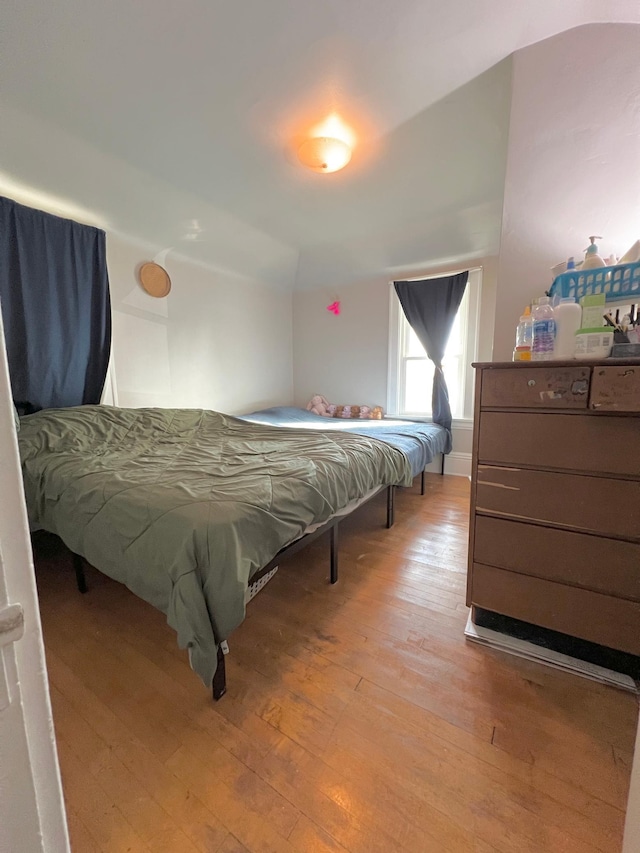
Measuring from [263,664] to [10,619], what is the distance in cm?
118

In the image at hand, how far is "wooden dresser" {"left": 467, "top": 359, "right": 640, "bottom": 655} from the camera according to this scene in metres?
1.08

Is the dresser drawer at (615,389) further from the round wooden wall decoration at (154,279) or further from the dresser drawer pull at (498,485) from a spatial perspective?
the round wooden wall decoration at (154,279)

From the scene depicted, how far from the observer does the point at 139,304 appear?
114 inches

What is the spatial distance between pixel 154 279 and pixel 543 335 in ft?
9.87

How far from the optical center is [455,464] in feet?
12.3

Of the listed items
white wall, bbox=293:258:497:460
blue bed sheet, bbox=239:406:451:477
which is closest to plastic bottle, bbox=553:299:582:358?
blue bed sheet, bbox=239:406:451:477

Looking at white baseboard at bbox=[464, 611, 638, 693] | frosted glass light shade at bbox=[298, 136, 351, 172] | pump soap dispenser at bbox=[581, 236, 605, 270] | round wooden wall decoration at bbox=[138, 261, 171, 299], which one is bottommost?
white baseboard at bbox=[464, 611, 638, 693]

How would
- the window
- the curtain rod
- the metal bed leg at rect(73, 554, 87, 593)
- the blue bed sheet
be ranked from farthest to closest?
the window < the curtain rod < the blue bed sheet < the metal bed leg at rect(73, 554, 87, 593)

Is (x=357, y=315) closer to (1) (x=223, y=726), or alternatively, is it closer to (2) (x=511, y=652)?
(2) (x=511, y=652)

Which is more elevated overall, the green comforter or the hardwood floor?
the green comforter

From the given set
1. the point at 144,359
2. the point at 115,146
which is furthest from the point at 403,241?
the point at 144,359

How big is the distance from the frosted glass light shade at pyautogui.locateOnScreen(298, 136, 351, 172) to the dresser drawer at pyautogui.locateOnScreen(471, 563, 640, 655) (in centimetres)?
235

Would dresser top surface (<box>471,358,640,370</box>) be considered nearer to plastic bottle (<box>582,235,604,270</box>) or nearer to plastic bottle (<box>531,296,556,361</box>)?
plastic bottle (<box>531,296,556,361</box>)

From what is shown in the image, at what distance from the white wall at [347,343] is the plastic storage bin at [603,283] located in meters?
2.52
